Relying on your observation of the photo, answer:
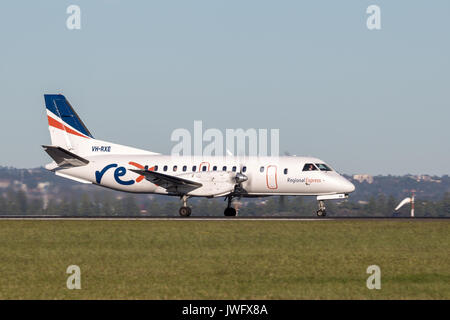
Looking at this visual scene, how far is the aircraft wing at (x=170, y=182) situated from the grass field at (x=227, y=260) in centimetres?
709

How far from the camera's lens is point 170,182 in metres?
48.0

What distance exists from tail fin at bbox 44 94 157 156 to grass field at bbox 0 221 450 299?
12469 millimetres

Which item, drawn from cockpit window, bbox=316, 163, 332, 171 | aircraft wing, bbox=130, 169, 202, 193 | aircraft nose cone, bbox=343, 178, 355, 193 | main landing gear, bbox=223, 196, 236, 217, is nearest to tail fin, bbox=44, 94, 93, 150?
aircraft wing, bbox=130, 169, 202, 193

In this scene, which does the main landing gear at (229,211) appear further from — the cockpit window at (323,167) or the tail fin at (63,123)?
the tail fin at (63,123)

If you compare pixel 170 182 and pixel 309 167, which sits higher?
pixel 309 167

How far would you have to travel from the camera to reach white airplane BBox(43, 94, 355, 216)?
46.7m

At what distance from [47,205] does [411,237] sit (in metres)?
29.9

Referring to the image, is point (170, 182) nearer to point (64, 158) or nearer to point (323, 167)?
point (64, 158)

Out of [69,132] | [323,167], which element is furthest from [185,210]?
[69,132]

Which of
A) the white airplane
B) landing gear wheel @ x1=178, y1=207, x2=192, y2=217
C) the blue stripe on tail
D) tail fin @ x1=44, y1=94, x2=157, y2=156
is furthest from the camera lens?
the blue stripe on tail

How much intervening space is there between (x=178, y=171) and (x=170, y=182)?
5.17 feet

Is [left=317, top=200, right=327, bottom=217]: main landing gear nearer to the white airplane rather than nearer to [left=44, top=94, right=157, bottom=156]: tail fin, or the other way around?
the white airplane

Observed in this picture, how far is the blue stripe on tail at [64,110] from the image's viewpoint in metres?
52.5
